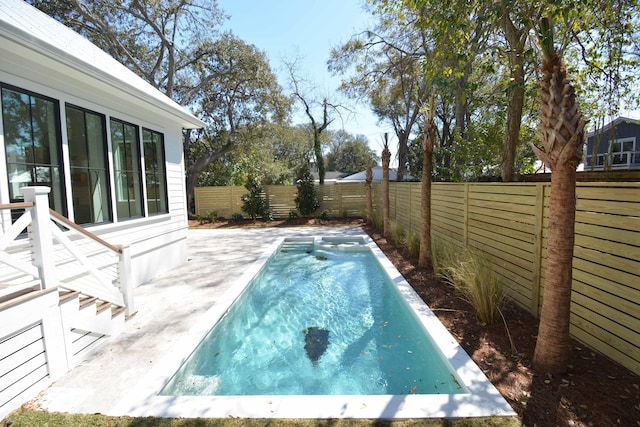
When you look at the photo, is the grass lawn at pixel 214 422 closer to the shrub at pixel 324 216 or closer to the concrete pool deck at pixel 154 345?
the concrete pool deck at pixel 154 345

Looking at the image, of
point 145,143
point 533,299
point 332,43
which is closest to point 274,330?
point 533,299

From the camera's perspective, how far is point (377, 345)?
385cm

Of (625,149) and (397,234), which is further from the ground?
(625,149)

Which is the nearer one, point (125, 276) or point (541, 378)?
point (541, 378)

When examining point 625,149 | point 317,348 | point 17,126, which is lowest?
point 317,348

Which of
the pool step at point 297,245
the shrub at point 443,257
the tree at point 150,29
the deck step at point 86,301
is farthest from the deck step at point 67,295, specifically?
the tree at point 150,29

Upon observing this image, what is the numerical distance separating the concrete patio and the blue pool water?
388 mm

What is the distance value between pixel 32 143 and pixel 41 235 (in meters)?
1.76

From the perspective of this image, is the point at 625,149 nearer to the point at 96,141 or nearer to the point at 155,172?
the point at 155,172

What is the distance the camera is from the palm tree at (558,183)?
2.36 m

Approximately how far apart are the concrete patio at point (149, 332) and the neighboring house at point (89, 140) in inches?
23.1

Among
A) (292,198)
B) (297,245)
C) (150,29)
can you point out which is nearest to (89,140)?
(297,245)

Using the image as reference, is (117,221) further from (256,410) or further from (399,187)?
(399,187)

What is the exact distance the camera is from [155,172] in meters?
6.32
